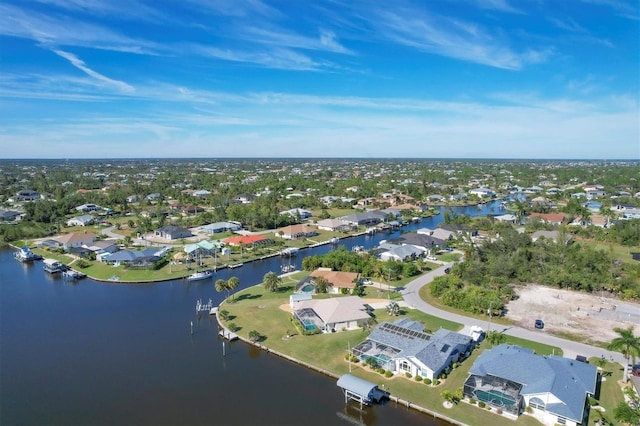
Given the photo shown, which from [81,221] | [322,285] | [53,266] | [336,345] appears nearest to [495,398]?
[336,345]

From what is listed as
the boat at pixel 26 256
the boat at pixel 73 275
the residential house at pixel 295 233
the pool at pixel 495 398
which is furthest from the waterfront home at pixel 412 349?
the boat at pixel 26 256

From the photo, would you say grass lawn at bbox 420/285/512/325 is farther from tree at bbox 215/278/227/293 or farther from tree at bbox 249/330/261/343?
tree at bbox 215/278/227/293

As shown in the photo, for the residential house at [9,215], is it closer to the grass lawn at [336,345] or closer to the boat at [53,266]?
the boat at [53,266]

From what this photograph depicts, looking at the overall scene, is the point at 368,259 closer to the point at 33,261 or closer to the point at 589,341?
the point at 589,341

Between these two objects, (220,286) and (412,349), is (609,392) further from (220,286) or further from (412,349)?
(220,286)

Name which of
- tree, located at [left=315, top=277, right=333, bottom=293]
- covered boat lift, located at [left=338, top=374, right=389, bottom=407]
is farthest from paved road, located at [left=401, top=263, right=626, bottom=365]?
covered boat lift, located at [left=338, top=374, right=389, bottom=407]

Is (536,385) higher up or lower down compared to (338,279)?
higher up
